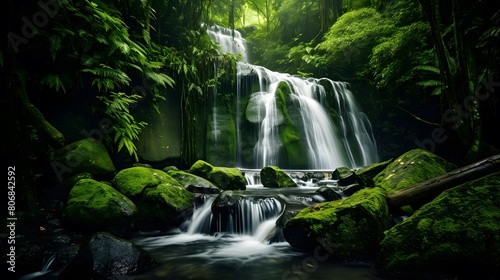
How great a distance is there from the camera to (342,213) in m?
3.40

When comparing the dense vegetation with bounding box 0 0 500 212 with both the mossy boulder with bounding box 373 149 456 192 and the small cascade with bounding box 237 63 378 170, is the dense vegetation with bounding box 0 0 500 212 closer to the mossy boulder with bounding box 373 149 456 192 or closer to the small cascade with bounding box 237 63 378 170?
the mossy boulder with bounding box 373 149 456 192

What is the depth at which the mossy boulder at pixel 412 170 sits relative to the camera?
4758mm

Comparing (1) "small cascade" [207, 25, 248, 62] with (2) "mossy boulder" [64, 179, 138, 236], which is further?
(1) "small cascade" [207, 25, 248, 62]

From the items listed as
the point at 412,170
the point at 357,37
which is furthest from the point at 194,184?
the point at 357,37

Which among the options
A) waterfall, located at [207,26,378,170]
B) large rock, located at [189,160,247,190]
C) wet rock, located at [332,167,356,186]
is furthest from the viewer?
waterfall, located at [207,26,378,170]

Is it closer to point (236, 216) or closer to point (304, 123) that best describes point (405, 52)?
point (304, 123)

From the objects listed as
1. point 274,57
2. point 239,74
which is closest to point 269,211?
point 239,74

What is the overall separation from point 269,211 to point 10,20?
5.88 meters

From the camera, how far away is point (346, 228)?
330 centimetres

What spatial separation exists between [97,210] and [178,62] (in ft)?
19.6

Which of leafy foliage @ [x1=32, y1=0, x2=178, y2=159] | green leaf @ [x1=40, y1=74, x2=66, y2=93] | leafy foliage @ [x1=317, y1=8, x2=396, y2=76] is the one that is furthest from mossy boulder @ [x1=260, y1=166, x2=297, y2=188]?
leafy foliage @ [x1=317, y1=8, x2=396, y2=76]

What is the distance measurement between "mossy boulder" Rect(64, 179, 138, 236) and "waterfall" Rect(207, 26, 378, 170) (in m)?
5.56

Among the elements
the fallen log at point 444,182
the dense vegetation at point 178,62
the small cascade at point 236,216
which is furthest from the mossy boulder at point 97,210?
the fallen log at point 444,182

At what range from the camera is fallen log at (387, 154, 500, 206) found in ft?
11.4
